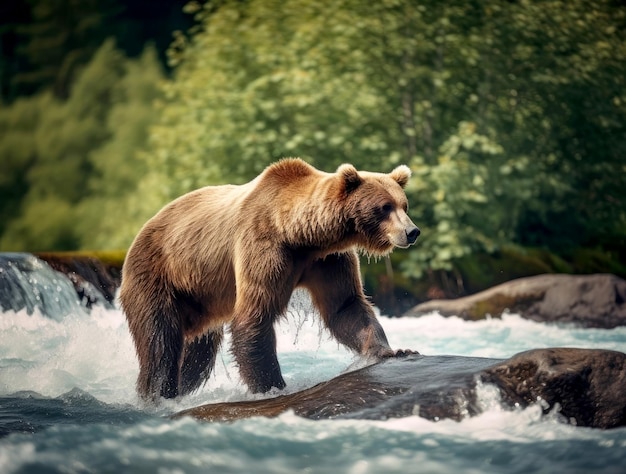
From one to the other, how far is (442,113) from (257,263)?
377 inches

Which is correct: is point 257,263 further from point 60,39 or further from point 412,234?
point 60,39

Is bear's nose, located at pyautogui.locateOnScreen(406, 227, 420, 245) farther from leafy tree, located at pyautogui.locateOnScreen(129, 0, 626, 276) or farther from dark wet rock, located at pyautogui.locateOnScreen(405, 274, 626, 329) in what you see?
leafy tree, located at pyautogui.locateOnScreen(129, 0, 626, 276)

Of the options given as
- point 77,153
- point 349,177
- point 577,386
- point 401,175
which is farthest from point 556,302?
point 77,153

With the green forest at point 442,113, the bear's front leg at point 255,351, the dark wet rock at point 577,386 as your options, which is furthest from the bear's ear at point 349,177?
the green forest at point 442,113

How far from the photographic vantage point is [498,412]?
4566 mm

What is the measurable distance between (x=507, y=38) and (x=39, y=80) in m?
14.6

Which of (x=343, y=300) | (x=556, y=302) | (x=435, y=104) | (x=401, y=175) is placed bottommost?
(x=556, y=302)

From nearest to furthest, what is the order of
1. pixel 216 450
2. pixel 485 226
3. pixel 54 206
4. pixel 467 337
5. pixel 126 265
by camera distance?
pixel 216 450 → pixel 126 265 → pixel 467 337 → pixel 485 226 → pixel 54 206

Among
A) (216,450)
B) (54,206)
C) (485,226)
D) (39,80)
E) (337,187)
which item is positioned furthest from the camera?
(39,80)

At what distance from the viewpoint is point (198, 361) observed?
255 inches

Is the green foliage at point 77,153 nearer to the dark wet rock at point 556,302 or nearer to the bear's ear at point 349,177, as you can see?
the dark wet rock at point 556,302

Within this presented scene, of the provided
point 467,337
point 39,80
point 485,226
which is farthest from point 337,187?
point 39,80

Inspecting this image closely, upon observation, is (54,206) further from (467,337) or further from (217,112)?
(467,337)

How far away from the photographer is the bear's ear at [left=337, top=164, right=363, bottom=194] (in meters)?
5.50
